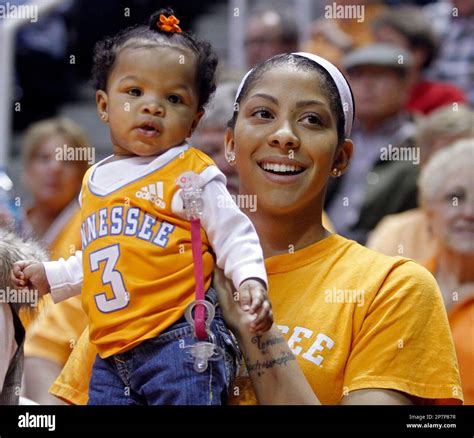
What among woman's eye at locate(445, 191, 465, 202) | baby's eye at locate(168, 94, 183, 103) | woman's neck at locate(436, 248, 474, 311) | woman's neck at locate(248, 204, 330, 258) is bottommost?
woman's neck at locate(436, 248, 474, 311)

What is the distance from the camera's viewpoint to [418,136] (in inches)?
146

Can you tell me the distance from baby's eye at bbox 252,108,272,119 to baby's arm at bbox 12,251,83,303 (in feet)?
1.20

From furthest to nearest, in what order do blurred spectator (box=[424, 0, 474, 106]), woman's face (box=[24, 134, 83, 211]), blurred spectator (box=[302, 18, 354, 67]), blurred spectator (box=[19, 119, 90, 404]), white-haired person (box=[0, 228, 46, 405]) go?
1. blurred spectator (box=[424, 0, 474, 106])
2. blurred spectator (box=[302, 18, 354, 67])
3. woman's face (box=[24, 134, 83, 211])
4. blurred spectator (box=[19, 119, 90, 404])
5. white-haired person (box=[0, 228, 46, 405])

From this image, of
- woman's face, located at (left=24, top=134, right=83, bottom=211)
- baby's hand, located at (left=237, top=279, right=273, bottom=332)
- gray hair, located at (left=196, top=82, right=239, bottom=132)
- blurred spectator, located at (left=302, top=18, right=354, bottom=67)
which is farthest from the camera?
blurred spectator, located at (left=302, top=18, right=354, bottom=67)

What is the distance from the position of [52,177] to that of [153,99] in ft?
5.06

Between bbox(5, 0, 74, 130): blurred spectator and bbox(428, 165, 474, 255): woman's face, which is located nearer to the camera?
bbox(428, 165, 474, 255): woman's face

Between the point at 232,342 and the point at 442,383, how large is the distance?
35 centimetres

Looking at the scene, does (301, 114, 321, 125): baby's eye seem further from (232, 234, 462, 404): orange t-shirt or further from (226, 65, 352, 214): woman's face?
(232, 234, 462, 404): orange t-shirt

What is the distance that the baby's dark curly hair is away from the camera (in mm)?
1871

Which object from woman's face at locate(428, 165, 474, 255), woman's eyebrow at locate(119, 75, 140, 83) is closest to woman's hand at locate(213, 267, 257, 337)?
woman's eyebrow at locate(119, 75, 140, 83)

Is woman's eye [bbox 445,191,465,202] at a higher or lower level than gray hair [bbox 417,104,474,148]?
lower

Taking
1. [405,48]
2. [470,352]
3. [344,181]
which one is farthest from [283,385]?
[405,48]

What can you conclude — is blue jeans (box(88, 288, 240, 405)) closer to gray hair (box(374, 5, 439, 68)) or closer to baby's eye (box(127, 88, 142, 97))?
baby's eye (box(127, 88, 142, 97))

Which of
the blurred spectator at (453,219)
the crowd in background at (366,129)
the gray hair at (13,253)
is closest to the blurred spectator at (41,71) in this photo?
the crowd in background at (366,129)
